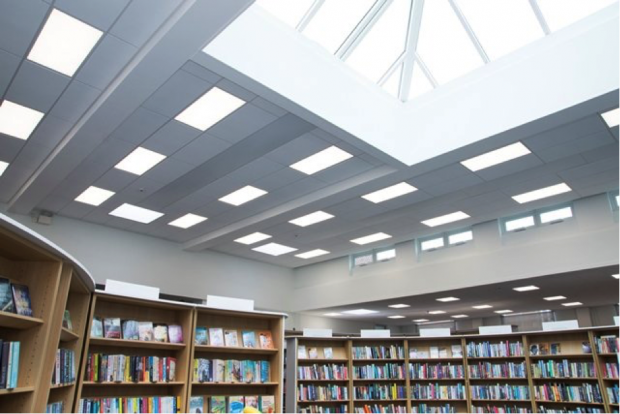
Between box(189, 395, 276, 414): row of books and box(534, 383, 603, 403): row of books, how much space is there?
4.09m

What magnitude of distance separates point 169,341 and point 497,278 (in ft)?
21.8

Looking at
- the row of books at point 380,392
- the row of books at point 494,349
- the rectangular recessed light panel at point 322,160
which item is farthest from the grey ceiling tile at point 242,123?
the row of books at point 494,349

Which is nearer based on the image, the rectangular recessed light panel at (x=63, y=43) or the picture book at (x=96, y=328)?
the picture book at (x=96, y=328)

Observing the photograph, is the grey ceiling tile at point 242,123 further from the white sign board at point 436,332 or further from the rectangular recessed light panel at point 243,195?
the white sign board at point 436,332

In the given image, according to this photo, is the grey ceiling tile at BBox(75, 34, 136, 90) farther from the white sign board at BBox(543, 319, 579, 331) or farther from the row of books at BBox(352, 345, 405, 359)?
the white sign board at BBox(543, 319, 579, 331)

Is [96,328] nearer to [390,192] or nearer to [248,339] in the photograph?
[248,339]

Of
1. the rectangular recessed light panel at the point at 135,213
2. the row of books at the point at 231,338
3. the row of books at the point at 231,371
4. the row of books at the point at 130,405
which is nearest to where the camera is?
the row of books at the point at 130,405

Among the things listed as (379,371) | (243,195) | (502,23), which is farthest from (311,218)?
(502,23)

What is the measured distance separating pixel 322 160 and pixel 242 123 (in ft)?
4.70

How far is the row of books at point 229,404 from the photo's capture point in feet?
14.0

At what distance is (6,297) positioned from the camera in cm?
223

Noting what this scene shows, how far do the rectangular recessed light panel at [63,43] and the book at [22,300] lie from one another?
8.88 ft

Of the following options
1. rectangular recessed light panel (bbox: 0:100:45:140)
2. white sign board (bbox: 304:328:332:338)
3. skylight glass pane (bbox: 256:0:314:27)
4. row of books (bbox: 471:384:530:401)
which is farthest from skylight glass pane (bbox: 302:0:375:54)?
row of books (bbox: 471:384:530:401)

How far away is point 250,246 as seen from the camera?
402 inches
